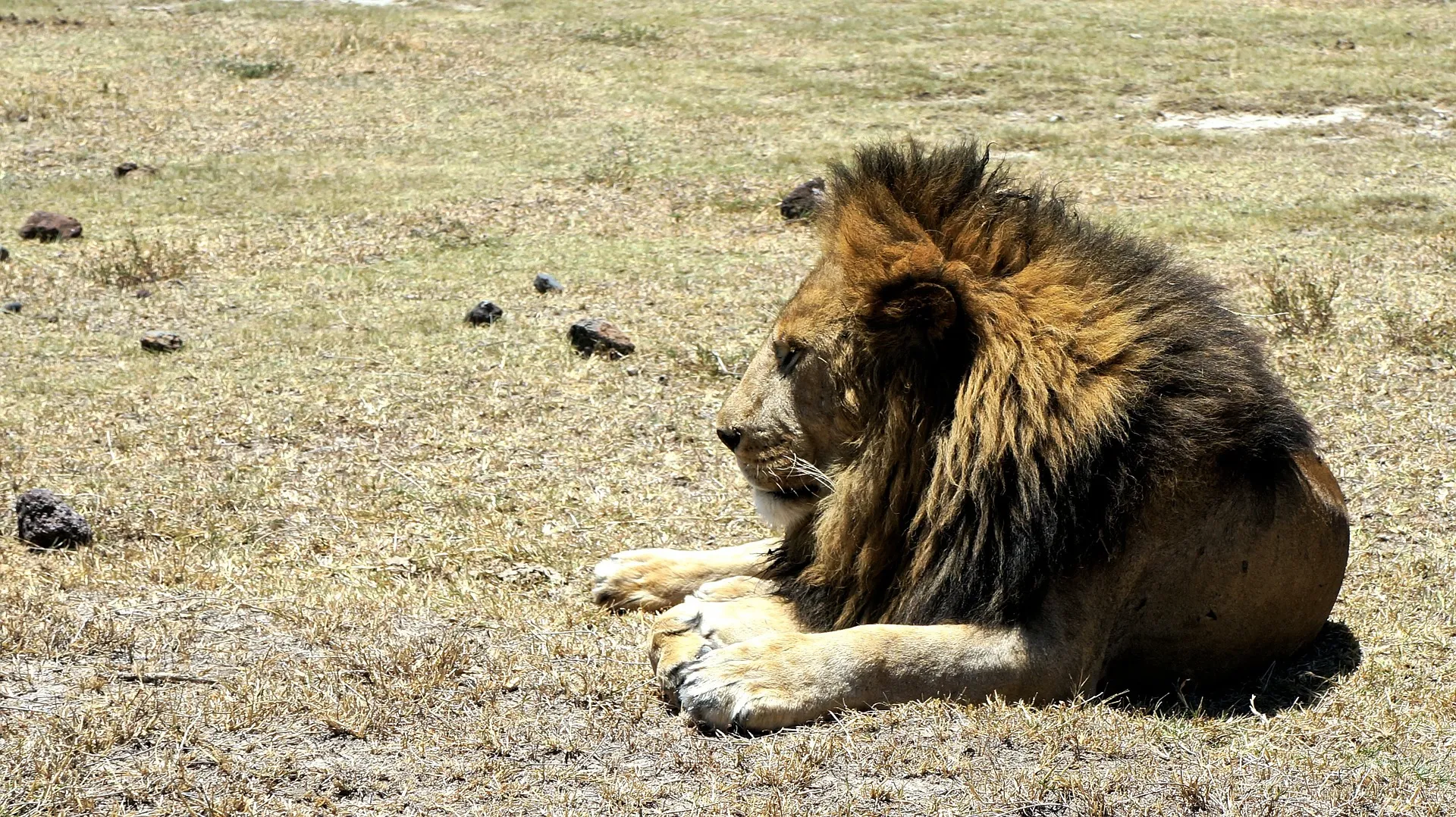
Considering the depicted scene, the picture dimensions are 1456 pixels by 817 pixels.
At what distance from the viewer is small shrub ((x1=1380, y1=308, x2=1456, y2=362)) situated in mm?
7424

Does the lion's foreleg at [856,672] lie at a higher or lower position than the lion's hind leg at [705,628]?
higher

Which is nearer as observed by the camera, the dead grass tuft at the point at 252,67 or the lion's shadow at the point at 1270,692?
the lion's shadow at the point at 1270,692

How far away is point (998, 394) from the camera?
355cm

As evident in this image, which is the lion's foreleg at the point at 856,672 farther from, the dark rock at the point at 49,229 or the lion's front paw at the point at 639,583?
the dark rock at the point at 49,229

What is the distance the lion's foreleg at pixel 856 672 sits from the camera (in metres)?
3.39

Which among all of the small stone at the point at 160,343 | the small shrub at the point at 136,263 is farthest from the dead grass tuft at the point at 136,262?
the small stone at the point at 160,343

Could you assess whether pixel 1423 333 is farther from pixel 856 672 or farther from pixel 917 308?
pixel 856 672

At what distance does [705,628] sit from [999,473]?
2.81 ft

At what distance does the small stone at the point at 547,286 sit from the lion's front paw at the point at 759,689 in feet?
21.1

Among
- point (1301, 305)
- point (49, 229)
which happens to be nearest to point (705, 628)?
point (1301, 305)

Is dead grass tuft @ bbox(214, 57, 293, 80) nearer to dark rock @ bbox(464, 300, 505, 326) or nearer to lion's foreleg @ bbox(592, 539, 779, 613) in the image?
dark rock @ bbox(464, 300, 505, 326)

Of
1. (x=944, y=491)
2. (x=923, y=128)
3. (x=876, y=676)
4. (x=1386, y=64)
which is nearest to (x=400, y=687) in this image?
(x=876, y=676)

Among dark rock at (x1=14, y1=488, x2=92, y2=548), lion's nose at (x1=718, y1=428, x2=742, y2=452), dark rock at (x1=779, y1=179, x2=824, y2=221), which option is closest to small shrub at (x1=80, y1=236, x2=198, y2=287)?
dark rock at (x1=779, y1=179, x2=824, y2=221)

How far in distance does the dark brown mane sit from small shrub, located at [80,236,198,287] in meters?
7.39
